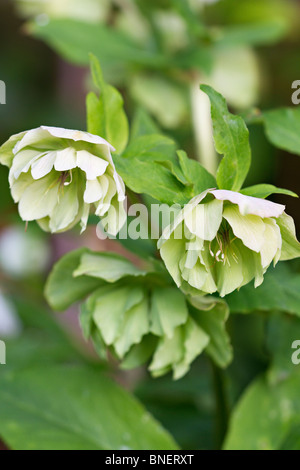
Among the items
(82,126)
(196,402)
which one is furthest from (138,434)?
(82,126)

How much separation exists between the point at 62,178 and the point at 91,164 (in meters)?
0.05

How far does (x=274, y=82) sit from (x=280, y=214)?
904mm

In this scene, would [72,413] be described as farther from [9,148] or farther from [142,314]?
[9,148]

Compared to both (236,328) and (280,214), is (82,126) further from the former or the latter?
(280,214)

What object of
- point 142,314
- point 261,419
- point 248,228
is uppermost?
point 248,228

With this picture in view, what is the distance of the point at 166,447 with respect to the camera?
0.58 meters

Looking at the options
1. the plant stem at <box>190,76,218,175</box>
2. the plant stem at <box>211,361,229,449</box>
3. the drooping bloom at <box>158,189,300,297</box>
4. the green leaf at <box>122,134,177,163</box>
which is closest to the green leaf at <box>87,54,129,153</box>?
the green leaf at <box>122,134,177,163</box>

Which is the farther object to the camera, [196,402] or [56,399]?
[196,402]

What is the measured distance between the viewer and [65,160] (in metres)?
0.40

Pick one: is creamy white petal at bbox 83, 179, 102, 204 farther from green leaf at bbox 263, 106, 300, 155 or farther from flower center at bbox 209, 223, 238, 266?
green leaf at bbox 263, 106, 300, 155

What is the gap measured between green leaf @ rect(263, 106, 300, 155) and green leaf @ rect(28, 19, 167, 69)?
0.32 metres

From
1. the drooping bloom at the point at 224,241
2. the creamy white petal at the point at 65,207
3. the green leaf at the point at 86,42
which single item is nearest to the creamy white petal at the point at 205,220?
the drooping bloom at the point at 224,241

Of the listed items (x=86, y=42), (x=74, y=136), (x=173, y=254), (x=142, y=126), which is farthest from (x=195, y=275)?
(x=86, y=42)

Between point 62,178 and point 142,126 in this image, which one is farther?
point 142,126
